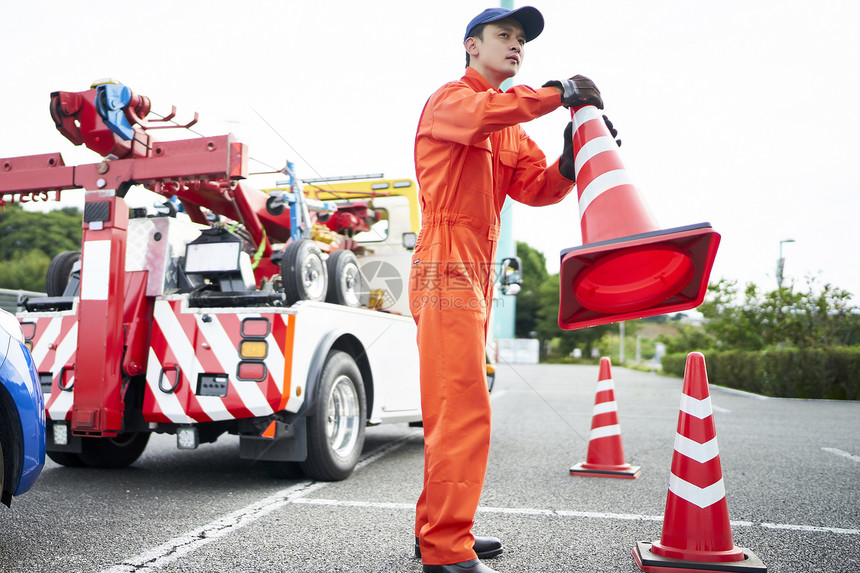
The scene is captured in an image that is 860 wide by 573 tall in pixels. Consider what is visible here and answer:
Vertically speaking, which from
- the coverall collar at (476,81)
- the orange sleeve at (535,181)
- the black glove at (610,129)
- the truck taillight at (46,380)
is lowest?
the truck taillight at (46,380)

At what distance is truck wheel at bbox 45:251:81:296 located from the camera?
17.6 feet

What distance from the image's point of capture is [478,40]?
119 inches

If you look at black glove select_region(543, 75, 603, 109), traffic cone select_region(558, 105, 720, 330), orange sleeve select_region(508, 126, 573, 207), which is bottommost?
traffic cone select_region(558, 105, 720, 330)

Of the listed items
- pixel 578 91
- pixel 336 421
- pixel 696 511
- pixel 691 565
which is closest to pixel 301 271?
pixel 336 421

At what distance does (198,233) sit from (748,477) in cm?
437

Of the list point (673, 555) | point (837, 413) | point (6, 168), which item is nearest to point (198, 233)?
point (6, 168)

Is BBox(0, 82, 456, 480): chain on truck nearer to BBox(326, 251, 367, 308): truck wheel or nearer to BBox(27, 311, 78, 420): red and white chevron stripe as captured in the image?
BBox(27, 311, 78, 420): red and white chevron stripe

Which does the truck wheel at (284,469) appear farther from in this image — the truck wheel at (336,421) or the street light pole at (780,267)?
the street light pole at (780,267)

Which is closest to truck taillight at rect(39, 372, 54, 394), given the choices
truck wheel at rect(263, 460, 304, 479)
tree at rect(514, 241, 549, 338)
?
truck wheel at rect(263, 460, 304, 479)

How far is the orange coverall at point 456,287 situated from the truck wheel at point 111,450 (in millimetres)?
3263

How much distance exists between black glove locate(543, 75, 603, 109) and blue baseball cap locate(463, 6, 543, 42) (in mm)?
276

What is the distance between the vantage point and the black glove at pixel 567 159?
123 inches

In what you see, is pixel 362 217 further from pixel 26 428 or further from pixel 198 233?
pixel 26 428

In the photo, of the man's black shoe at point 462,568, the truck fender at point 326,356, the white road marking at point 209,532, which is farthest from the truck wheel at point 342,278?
the man's black shoe at point 462,568
